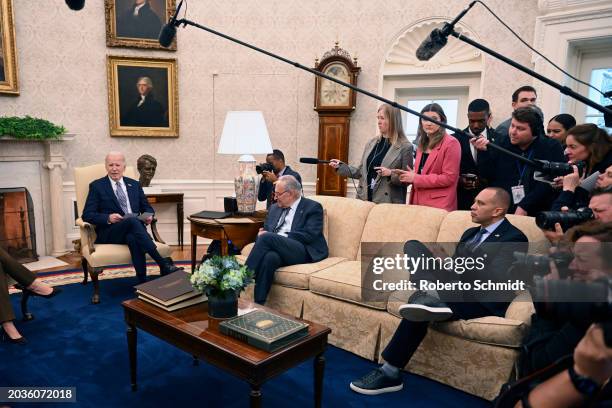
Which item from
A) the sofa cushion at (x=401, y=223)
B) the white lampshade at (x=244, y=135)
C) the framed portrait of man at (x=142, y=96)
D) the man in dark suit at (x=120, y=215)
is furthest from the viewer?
the framed portrait of man at (x=142, y=96)

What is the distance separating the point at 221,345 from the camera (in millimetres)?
1768

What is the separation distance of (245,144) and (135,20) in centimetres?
250

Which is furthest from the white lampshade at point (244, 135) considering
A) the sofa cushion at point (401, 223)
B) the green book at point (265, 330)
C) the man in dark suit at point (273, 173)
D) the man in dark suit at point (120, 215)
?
the green book at point (265, 330)

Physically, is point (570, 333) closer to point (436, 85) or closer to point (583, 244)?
point (583, 244)

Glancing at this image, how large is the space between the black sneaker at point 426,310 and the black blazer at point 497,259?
0.20 meters

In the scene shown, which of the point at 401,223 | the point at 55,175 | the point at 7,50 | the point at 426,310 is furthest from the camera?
the point at 55,175

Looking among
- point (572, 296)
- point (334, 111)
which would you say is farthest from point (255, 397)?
point (334, 111)

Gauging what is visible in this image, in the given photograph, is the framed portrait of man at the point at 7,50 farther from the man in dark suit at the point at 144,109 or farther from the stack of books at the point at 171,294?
the stack of books at the point at 171,294

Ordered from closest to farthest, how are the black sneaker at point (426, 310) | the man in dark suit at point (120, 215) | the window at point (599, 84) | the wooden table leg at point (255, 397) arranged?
the wooden table leg at point (255, 397)
the black sneaker at point (426, 310)
the man in dark suit at point (120, 215)
the window at point (599, 84)

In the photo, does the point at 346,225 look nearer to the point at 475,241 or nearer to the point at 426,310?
the point at 475,241

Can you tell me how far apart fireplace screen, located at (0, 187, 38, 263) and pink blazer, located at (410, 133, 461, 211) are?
3.95 meters

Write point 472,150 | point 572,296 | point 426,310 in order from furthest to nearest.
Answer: point 472,150, point 426,310, point 572,296

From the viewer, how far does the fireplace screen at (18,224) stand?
4.43 metres

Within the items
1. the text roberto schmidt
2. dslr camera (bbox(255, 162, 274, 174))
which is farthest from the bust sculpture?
the text roberto schmidt
